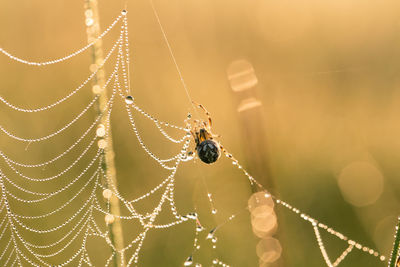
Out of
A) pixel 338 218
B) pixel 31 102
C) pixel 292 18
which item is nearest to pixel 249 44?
pixel 292 18

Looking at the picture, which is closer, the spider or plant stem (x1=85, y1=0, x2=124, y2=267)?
the spider

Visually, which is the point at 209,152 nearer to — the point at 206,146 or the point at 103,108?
the point at 206,146

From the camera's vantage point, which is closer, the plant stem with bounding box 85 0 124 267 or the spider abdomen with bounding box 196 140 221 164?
the spider abdomen with bounding box 196 140 221 164

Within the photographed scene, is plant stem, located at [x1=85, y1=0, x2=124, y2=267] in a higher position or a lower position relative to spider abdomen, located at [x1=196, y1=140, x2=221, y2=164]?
higher

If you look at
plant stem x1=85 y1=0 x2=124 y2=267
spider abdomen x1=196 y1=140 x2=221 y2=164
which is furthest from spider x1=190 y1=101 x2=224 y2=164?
plant stem x1=85 y1=0 x2=124 y2=267

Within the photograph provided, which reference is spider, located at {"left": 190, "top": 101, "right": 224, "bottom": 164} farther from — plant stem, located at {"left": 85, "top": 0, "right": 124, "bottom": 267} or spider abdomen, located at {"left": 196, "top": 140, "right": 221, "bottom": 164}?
plant stem, located at {"left": 85, "top": 0, "right": 124, "bottom": 267}

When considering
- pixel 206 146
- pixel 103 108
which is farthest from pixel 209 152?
pixel 103 108

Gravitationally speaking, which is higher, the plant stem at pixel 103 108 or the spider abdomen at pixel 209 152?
the plant stem at pixel 103 108

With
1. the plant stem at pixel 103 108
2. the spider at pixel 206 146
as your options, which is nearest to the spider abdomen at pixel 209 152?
the spider at pixel 206 146

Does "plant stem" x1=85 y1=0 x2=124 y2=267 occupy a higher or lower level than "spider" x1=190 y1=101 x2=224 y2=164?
higher

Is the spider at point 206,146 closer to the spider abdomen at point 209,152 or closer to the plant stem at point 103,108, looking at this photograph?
the spider abdomen at point 209,152

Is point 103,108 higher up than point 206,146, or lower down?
higher up
